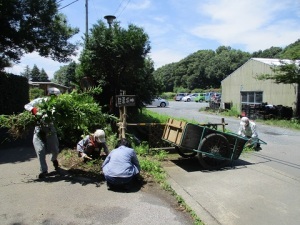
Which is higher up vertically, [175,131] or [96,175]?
[175,131]

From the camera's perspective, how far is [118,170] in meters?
5.65

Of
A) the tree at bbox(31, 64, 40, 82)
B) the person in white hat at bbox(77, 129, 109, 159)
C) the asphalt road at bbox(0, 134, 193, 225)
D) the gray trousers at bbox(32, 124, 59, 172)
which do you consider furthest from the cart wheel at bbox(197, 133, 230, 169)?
the tree at bbox(31, 64, 40, 82)

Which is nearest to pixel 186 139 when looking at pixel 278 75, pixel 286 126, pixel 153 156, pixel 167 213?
pixel 153 156

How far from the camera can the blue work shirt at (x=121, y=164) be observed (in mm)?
5641

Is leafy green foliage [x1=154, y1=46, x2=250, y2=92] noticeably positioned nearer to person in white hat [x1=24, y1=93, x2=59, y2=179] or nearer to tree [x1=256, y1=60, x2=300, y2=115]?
tree [x1=256, y1=60, x2=300, y2=115]

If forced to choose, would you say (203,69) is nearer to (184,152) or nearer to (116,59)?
(116,59)

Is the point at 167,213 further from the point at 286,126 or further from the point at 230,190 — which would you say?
the point at 286,126

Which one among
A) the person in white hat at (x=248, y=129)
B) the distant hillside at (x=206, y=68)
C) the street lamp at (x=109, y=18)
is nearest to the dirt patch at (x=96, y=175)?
the person in white hat at (x=248, y=129)

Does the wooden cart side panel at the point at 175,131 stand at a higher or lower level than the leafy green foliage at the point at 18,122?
lower

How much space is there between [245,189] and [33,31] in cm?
1025

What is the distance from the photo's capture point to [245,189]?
614 centimetres

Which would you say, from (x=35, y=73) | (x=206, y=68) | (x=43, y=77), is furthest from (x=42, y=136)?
(x=35, y=73)

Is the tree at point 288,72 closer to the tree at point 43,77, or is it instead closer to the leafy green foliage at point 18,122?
the leafy green foliage at point 18,122

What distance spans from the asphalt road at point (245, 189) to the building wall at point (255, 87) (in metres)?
11.8
